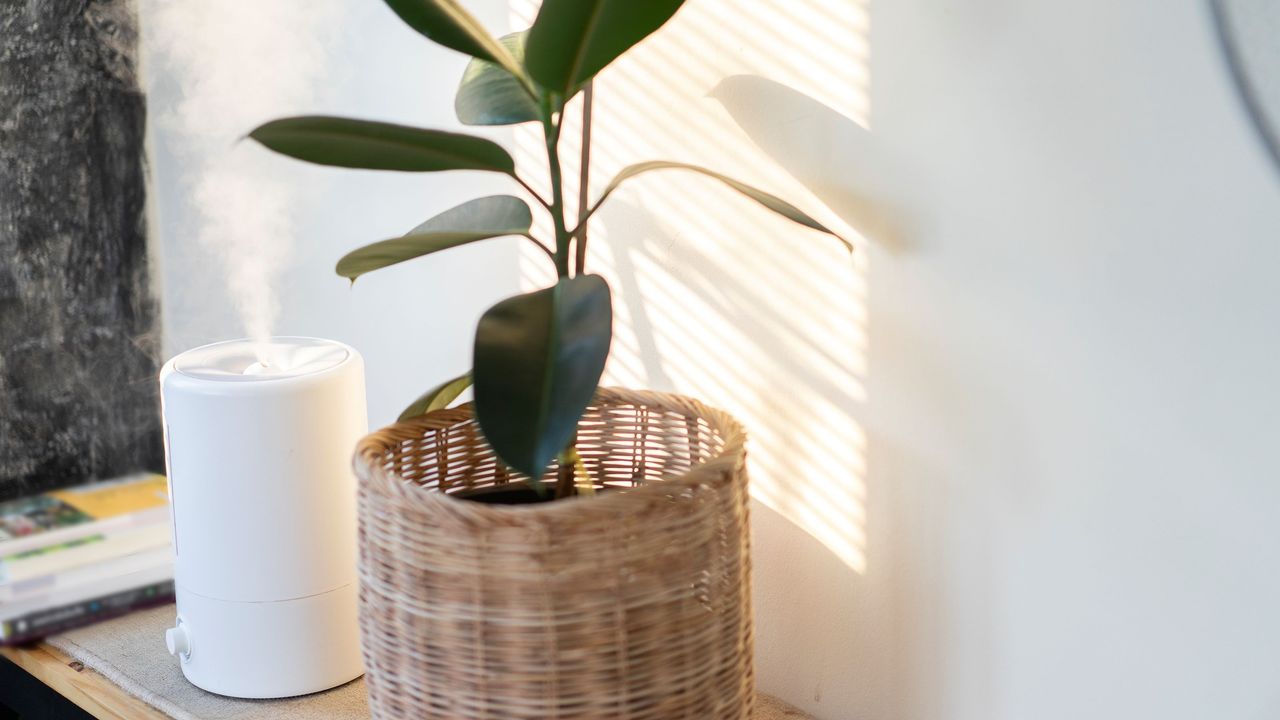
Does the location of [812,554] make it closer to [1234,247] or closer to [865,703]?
[865,703]

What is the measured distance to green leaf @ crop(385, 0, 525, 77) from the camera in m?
0.76

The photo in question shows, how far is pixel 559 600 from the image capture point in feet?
2.41

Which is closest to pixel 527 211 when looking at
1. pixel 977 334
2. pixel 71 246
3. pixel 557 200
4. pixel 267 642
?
pixel 557 200

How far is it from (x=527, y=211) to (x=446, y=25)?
0.16m

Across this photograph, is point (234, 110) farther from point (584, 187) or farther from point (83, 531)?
→ point (584, 187)

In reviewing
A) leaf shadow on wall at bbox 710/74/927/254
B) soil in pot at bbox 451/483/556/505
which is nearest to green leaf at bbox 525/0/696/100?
leaf shadow on wall at bbox 710/74/927/254

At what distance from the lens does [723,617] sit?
814 mm

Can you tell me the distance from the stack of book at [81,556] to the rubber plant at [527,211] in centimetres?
66

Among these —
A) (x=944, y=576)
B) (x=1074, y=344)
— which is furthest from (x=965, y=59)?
(x=944, y=576)

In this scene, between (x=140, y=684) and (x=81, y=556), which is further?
(x=81, y=556)

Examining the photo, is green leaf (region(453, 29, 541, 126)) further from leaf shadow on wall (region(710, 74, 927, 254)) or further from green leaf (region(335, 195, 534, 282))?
leaf shadow on wall (region(710, 74, 927, 254))

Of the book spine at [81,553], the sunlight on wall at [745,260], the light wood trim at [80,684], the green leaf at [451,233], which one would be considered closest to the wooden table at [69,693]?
the light wood trim at [80,684]

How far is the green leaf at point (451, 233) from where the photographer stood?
81 centimetres

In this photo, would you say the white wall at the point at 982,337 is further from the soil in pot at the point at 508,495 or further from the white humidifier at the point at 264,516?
the white humidifier at the point at 264,516
